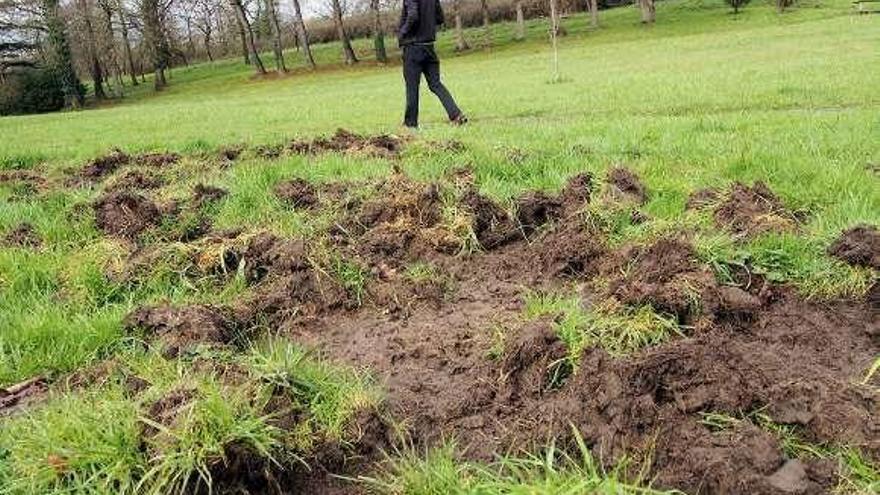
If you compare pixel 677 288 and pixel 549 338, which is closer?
pixel 549 338

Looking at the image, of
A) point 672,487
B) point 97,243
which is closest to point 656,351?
point 672,487

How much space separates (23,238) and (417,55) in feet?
23.3

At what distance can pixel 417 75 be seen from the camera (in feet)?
37.8

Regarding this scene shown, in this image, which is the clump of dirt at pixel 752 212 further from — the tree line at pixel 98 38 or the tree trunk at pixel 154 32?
the tree trunk at pixel 154 32

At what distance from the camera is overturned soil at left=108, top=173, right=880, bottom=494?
2.65 metres

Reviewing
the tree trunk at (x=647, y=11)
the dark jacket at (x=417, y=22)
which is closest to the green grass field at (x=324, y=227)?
the dark jacket at (x=417, y=22)

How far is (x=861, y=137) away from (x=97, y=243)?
658 cm

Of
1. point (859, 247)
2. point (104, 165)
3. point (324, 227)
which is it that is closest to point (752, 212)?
point (859, 247)

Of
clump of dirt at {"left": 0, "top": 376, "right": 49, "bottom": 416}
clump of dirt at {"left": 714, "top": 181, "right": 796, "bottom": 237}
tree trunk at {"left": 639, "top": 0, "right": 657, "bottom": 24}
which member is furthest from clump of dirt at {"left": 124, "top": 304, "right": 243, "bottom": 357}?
tree trunk at {"left": 639, "top": 0, "right": 657, "bottom": 24}

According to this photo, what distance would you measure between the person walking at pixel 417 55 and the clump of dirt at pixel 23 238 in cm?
651

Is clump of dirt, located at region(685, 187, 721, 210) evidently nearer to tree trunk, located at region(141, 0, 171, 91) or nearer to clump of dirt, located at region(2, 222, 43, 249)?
clump of dirt, located at region(2, 222, 43, 249)

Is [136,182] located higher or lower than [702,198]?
higher

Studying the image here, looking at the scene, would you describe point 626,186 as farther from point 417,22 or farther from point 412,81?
point 417,22

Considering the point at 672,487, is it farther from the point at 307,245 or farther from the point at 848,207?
the point at 848,207
